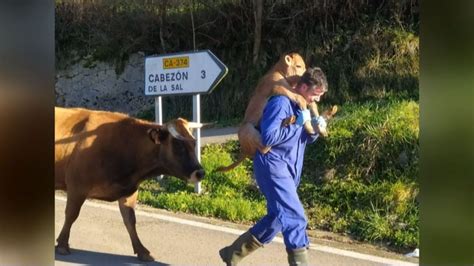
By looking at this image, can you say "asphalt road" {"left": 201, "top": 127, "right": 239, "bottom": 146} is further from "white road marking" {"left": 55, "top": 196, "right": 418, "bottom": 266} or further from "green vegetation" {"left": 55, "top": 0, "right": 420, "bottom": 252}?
"white road marking" {"left": 55, "top": 196, "right": 418, "bottom": 266}

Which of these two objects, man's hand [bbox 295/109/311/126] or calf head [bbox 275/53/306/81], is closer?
man's hand [bbox 295/109/311/126]

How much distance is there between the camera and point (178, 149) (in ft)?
14.4

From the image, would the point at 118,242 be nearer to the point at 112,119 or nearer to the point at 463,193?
the point at 112,119

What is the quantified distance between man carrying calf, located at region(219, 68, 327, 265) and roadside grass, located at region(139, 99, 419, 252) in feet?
3.36

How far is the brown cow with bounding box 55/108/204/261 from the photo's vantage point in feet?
14.8

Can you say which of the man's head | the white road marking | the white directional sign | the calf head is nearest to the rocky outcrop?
the white directional sign

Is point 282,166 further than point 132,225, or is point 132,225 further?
point 132,225

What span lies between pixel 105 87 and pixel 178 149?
191 cm

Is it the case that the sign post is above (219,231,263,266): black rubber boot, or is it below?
above

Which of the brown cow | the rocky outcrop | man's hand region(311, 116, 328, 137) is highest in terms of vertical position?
the rocky outcrop

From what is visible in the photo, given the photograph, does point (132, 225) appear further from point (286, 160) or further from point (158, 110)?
point (286, 160)

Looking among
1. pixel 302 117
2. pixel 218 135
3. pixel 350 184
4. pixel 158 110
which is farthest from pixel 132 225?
pixel 350 184

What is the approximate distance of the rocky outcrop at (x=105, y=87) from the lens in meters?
5.70

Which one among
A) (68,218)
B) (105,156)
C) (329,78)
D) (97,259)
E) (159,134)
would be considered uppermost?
(329,78)
